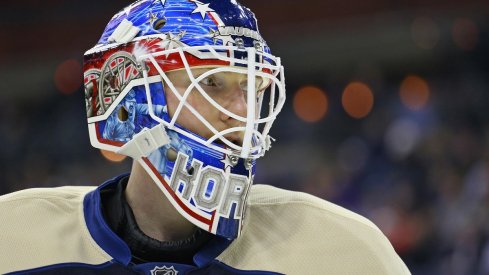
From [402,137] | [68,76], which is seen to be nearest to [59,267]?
[402,137]

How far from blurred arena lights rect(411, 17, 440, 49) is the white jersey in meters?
5.61

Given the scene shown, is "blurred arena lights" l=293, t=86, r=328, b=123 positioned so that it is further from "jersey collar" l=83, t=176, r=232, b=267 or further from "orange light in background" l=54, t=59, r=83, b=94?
"jersey collar" l=83, t=176, r=232, b=267

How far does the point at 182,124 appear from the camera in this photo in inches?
72.8

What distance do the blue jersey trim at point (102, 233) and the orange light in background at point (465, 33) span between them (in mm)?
5463

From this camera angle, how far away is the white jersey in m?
1.86

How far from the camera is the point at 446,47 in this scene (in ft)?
24.5

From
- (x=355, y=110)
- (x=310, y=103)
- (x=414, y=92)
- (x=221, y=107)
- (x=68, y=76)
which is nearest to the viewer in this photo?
(x=221, y=107)

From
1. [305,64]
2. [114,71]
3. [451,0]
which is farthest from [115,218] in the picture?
[305,64]

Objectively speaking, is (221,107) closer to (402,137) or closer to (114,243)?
(114,243)

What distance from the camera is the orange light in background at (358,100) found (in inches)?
284

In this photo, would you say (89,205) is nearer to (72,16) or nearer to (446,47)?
(446,47)

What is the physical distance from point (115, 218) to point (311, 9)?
5856mm

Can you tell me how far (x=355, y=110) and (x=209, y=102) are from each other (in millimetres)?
5551

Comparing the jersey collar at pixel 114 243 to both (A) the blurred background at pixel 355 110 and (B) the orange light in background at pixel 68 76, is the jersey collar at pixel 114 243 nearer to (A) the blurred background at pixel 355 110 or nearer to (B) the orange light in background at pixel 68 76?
(A) the blurred background at pixel 355 110
